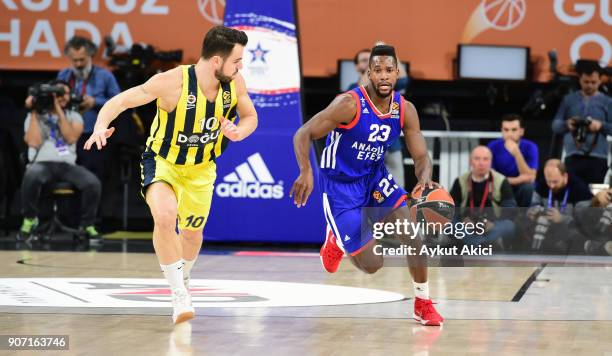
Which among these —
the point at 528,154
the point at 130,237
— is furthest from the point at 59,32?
the point at 528,154

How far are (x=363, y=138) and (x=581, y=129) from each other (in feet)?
16.2

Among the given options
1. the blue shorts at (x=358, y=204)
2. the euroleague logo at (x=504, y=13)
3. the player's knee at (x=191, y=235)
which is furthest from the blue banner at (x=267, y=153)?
the player's knee at (x=191, y=235)

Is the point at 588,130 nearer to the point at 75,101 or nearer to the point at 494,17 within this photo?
the point at 494,17

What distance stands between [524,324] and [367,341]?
1.10m

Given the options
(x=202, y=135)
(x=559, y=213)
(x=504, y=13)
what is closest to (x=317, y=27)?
(x=504, y=13)

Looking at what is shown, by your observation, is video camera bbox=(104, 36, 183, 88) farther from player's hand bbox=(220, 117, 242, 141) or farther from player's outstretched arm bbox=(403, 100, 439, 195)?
player's hand bbox=(220, 117, 242, 141)

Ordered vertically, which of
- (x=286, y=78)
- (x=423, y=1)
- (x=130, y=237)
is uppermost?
(x=423, y=1)

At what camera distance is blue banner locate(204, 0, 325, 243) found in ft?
32.7

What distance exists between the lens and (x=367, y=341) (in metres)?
5.38

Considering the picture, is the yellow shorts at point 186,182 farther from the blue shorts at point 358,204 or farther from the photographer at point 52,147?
the photographer at point 52,147

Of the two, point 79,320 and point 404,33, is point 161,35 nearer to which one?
point 404,33

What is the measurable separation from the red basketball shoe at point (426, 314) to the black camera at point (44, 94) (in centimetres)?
539

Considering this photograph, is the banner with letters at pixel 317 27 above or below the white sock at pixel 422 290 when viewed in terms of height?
above

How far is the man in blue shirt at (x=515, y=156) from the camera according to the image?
10305 mm
